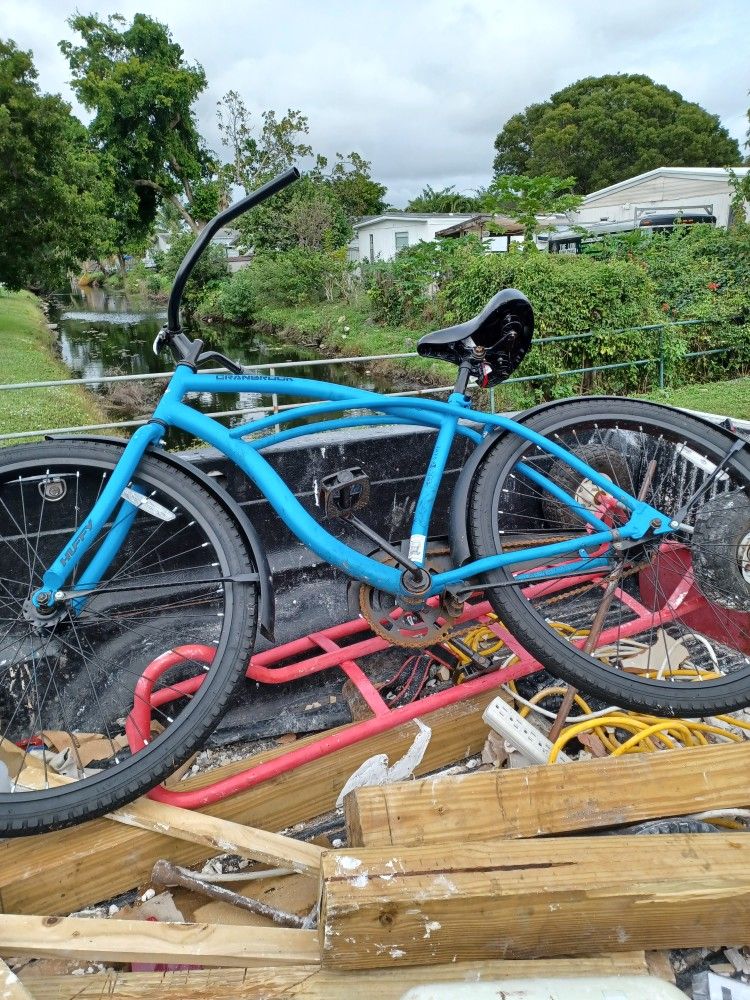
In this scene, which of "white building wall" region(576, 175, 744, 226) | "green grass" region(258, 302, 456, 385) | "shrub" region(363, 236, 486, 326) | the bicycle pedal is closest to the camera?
the bicycle pedal

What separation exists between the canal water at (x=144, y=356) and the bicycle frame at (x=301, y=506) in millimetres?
4714

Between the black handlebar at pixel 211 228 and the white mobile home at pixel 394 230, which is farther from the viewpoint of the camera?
the white mobile home at pixel 394 230

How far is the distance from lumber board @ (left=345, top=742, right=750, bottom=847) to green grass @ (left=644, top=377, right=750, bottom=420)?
232 inches

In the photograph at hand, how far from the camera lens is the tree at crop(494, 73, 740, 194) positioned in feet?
166

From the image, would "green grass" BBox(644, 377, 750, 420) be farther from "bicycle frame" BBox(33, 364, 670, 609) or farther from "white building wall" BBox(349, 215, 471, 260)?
"white building wall" BBox(349, 215, 471, 260)

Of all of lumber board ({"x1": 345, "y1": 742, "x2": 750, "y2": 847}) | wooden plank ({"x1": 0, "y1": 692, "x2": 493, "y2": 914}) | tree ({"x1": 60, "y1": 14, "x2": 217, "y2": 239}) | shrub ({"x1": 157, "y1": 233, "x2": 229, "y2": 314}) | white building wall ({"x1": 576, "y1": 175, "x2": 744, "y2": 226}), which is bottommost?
wooden plank ({"x1": 0, "y1": 692, "x2": 493, "y2": 914})

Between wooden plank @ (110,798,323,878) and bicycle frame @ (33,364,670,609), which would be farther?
bicycle frame @ (33,364,670,609)

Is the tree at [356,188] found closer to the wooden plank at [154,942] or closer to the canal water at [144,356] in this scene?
the canal water at [144,356]

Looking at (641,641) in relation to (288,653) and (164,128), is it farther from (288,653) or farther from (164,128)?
(164,128)

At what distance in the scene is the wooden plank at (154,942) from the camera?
58.5 inches

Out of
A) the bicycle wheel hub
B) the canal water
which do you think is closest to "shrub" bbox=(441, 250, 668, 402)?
the canal water

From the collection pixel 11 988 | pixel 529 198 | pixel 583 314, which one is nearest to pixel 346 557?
pixel 11 988

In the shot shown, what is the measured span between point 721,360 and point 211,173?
45400 mm

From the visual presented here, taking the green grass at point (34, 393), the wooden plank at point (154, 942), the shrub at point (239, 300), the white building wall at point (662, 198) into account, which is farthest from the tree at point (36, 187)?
the wooden plank at point (154, 942)
